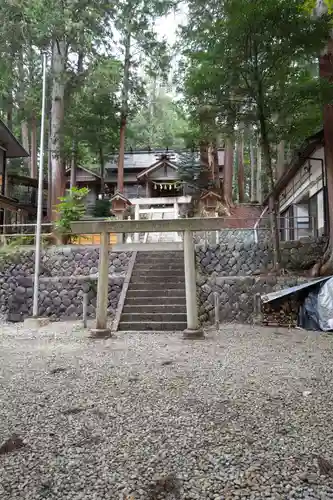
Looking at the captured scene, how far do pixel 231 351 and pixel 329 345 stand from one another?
1.79 metres

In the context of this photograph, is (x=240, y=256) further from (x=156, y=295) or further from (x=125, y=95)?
(x=125, y=95)

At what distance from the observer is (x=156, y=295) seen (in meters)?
9.36

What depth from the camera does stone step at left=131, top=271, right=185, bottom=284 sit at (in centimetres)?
998

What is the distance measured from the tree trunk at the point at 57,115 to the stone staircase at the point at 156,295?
6.72 meters

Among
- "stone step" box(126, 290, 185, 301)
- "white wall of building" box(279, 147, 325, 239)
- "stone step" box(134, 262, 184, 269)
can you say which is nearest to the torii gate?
"stone step" box(126, 290, 185, 301)

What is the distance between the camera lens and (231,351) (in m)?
5.88

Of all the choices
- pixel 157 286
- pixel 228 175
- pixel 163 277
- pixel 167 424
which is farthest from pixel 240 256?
pixel 228 175

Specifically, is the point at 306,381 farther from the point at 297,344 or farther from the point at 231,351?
the point at 297,344

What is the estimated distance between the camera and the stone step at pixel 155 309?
28.6ft

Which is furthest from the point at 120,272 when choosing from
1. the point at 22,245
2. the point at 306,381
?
the point at 306,381

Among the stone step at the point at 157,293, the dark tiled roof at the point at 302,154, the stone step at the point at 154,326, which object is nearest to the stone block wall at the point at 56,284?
the stone step at the point at 157,293

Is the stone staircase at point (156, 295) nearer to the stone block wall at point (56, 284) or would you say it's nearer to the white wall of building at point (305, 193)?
the stone block wall at point (56, 284)

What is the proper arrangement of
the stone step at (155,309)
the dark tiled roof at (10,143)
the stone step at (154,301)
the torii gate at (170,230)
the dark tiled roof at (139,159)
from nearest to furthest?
the torii gate at (170,230) → the stone step at (155,309) → the stone step at (154,301) → the dark tiled roof at (10,143) → the dark tiled roof at (139,159)

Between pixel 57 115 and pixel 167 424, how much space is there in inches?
631
